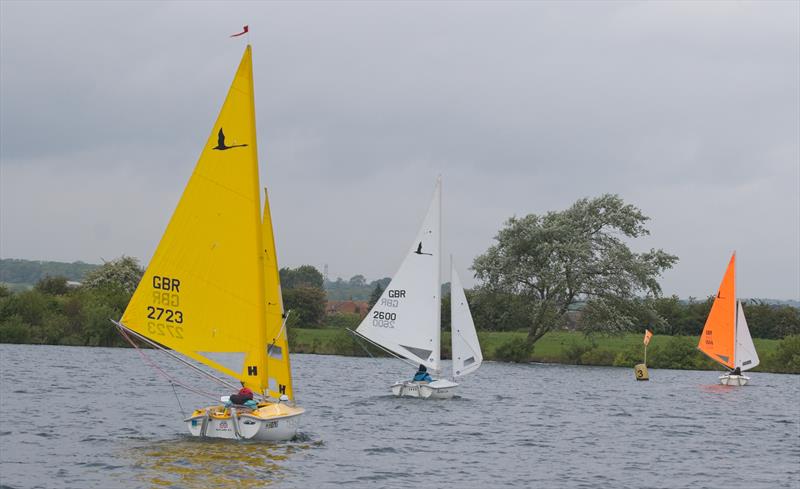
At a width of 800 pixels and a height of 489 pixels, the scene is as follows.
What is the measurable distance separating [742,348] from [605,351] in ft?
51.5

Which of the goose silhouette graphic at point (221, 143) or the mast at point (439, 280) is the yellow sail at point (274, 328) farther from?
the mast at point (439, 280)

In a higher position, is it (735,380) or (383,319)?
(383,319)

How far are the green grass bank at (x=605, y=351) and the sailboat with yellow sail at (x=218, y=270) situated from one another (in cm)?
5335

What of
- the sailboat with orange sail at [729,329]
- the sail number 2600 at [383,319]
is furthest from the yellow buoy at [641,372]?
the sail number 2600 at [383,319]

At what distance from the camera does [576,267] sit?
80438 mm

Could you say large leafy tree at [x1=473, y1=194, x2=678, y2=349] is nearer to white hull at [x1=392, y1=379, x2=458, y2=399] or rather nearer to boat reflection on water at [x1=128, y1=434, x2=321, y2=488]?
white hull at [x1=392, y1=379, x2=458, y2=399]

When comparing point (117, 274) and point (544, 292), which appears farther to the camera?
point (117, 274)

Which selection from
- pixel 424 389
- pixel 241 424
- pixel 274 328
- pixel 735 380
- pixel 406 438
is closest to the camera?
pixel 241 424

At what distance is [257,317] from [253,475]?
4.09 metres

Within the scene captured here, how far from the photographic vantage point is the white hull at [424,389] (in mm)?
44875

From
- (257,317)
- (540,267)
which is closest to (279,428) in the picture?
(257,317)

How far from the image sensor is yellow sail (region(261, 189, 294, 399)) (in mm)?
27281

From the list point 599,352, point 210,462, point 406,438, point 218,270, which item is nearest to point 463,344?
point 406,438

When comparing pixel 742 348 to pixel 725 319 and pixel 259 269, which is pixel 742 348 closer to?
pixel 725 319
